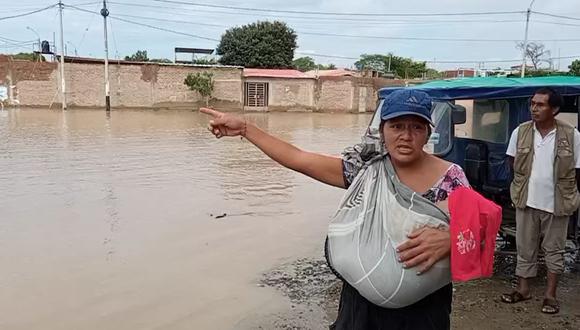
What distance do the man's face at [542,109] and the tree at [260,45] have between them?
4321 cm

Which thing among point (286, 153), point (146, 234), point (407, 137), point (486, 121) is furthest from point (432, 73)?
point (407, 137)

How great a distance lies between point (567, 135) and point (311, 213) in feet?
16.9

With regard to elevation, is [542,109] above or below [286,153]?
above

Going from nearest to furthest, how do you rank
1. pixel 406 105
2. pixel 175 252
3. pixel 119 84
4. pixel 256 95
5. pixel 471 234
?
Answer: pixel 471 234, pixel 406 105, pixel 175 252, pixel 119 84, pixel 256 95

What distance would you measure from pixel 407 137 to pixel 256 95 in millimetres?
35941

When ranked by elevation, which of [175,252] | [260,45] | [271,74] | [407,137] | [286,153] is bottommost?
[175,252]

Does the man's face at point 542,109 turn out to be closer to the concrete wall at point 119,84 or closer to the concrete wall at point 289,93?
the concrete wall at point 119,84

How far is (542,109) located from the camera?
4383 mm

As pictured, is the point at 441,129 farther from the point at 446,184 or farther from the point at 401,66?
the point at 401,66

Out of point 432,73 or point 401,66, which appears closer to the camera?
point 432,73

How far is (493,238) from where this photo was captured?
1.95m

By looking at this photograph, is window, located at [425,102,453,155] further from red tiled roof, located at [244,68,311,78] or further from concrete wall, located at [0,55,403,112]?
red tiled roof, located at [244,68,311,78]

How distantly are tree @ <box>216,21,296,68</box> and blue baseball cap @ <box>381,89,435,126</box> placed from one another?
45.4 m

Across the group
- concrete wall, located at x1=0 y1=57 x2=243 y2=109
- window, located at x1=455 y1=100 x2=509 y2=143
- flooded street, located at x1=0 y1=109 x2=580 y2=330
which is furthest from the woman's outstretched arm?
concrete wall, located at x1=0 y1=57 x2=243 y2=109
